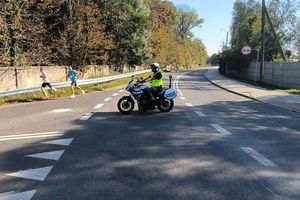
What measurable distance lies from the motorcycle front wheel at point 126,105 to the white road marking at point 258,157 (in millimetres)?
6326

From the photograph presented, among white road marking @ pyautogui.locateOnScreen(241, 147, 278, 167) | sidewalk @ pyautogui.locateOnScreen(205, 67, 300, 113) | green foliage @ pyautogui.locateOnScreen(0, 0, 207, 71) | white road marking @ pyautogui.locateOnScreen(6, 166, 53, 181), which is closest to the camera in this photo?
white road marking @ pyautogui.locateOnScreen(6, 166, 53, 181)

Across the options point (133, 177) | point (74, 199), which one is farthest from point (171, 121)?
point (74, 199)

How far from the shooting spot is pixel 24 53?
27875 millimetres

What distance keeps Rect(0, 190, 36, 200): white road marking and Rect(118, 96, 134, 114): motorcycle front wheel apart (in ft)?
28.3

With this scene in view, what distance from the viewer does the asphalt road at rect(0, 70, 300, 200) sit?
5559 millimetres

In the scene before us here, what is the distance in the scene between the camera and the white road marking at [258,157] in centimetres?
708

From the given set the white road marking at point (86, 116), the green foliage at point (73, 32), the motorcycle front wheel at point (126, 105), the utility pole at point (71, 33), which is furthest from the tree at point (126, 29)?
the white road marking at point (86, 116)

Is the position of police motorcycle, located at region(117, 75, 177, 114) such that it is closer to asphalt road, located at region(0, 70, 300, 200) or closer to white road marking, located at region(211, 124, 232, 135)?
asphalt road, located at region(0, 70, 300, 200)

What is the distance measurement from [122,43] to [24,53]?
2324 cm

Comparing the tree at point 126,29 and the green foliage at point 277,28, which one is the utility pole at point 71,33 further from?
the green foliage at point 277,28

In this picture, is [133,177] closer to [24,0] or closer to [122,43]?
[24,0]

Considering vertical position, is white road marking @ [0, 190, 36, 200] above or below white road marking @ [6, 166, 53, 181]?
above

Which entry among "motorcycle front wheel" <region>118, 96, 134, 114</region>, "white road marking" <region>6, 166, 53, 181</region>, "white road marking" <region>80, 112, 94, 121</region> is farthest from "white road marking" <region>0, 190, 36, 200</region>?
"motorcycle front wheel" <region>118, 96, 134, 114</region>

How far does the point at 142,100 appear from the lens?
14227 millimetres
